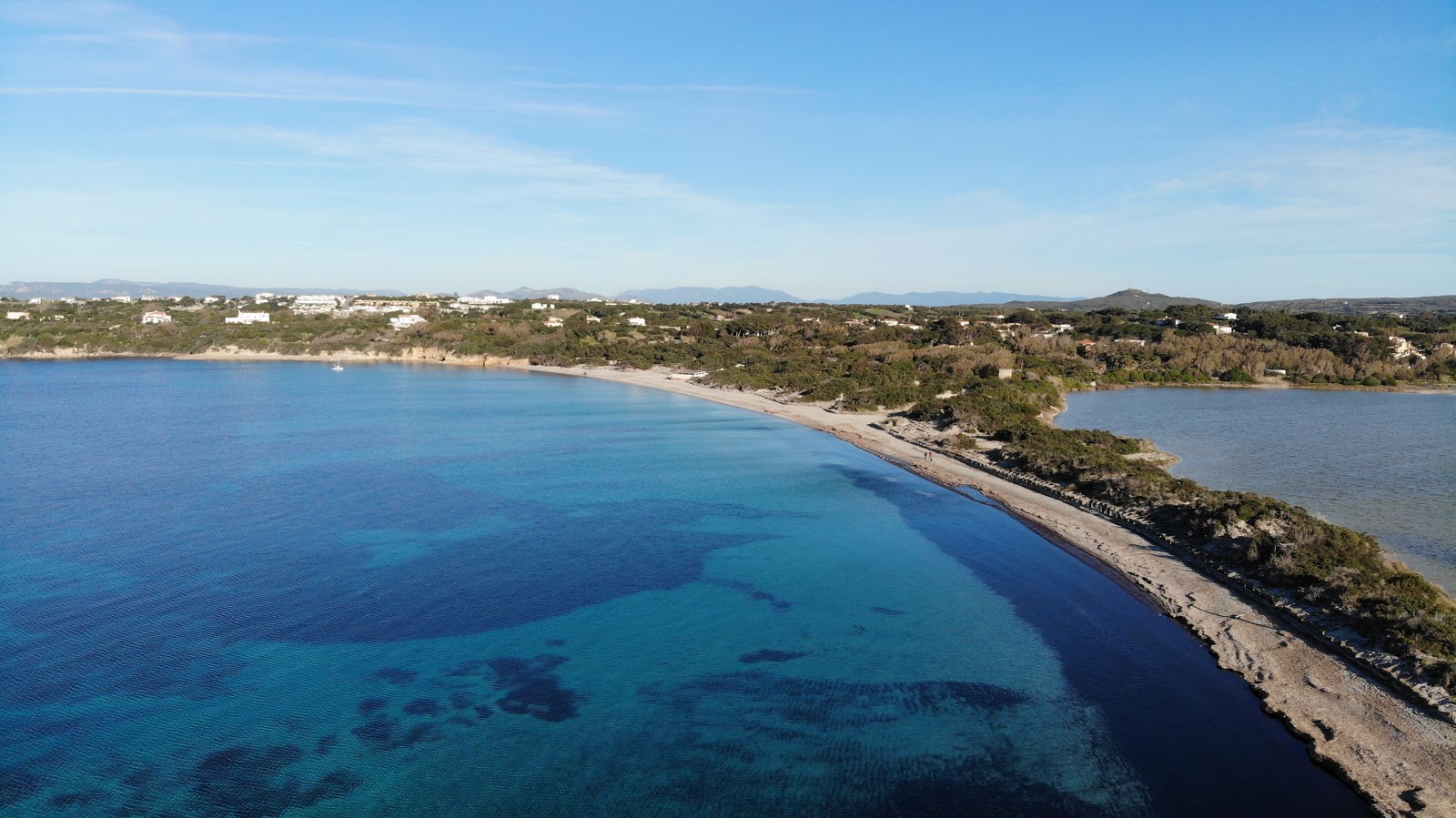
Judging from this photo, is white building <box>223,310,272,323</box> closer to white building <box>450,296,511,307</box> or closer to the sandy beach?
white building <box>450,296,511,307</box>

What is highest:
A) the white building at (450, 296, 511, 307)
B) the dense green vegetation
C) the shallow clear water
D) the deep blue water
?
the white building at (450, 296, 511, 307)

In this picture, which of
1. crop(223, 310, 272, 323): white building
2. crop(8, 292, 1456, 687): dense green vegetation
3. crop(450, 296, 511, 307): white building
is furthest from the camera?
crop(450, 296, 511, 307): white building

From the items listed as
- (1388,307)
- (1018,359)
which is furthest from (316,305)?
(1388,307)

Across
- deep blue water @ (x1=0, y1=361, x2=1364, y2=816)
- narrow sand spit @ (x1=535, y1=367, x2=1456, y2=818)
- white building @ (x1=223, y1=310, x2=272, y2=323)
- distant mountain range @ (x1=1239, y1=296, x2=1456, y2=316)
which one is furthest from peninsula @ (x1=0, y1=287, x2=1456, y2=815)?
distant mountain range @ (x1=1239, y1=296, x2=1456, y2=316)

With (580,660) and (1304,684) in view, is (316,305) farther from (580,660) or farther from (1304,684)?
(1304,684)

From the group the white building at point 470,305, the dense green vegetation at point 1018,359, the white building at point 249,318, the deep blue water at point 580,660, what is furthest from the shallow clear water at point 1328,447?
the white building at point 249,318

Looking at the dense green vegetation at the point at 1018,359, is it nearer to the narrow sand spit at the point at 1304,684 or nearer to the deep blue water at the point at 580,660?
the narrow sand spit at the point at 1304,684
